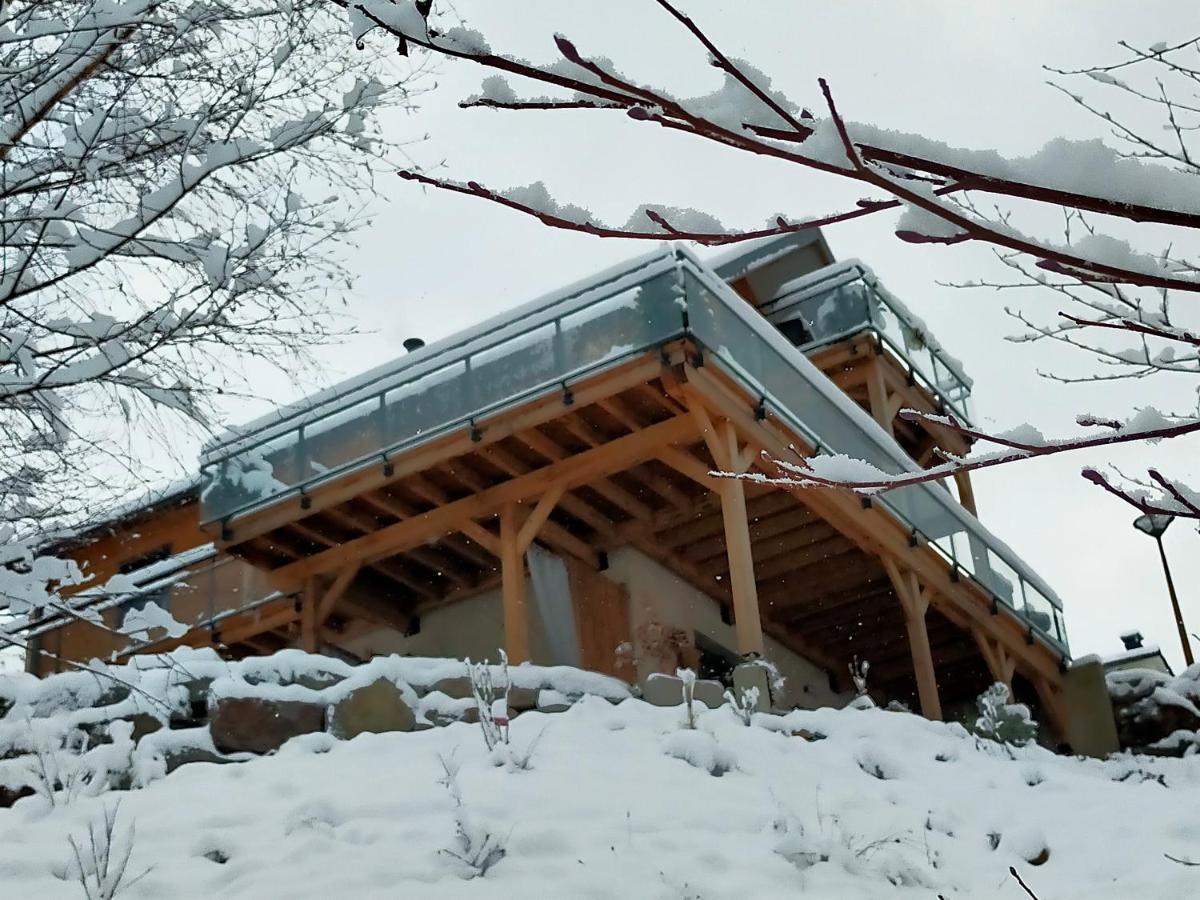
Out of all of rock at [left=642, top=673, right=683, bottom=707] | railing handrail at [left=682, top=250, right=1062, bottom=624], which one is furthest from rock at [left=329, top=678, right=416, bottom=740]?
railing handrail at [left=682, top=250, right=1062, bottom=624]

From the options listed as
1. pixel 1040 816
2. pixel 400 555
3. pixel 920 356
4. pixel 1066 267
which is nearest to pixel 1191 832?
pixel 1040 816

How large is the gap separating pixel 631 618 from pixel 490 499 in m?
1.95

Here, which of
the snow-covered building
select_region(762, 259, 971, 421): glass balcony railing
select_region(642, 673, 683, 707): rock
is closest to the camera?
select_region(642, 673, 683, 707): rock

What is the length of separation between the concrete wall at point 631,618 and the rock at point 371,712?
474cm

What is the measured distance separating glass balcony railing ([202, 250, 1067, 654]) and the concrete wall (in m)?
2.35

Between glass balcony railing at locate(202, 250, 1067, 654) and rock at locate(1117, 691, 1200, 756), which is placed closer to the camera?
glass balcony railing at locate(202, 250, 1067, 654)

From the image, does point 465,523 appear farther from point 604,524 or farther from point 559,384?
point 559,384

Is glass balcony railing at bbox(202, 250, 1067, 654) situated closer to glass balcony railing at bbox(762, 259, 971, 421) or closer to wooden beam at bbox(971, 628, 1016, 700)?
wooden beam at bbox(971, 628, 1016, 700)

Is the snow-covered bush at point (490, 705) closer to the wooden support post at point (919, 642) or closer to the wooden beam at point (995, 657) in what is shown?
the wooden support post at point (919, 642)

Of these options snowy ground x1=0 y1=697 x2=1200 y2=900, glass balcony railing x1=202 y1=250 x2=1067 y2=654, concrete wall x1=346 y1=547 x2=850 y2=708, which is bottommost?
snowy ground x1=0 y1=697 x2=1200 y2=900

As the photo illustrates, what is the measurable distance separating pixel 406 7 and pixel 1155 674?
15.5 m

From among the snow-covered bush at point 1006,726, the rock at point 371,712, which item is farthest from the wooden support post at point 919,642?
the rock at point 371,712

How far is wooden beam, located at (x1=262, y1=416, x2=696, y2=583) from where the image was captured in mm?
12820

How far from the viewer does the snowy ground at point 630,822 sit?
621cm
